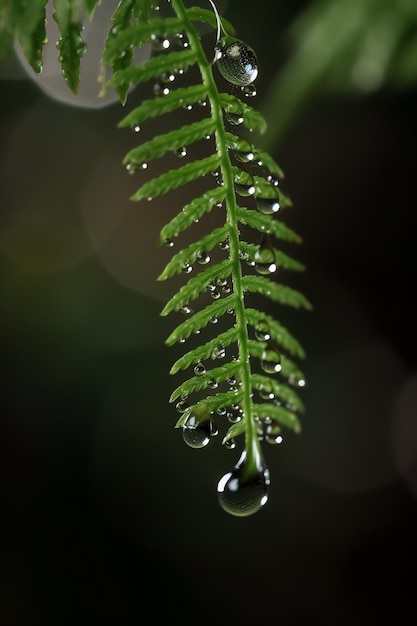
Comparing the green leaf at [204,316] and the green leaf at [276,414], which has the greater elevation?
the green leaf at [204,316]

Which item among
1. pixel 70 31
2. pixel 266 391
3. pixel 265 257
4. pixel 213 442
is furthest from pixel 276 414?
pixel 213 442

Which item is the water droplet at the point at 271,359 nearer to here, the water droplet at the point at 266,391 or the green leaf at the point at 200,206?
the water droplet at the point at 266,391

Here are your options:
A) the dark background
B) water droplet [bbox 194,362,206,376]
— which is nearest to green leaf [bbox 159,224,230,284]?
water droplet [bbox 194,362,206,376]

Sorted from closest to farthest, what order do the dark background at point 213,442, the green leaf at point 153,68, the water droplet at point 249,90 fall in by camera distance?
the green leaf at point 153,68, the water droplet at point 249,90, the dark background at point 213,442

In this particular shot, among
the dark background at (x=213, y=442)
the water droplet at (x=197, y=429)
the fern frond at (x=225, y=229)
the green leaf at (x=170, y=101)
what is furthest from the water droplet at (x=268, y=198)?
the dark background at (x=213, y=442)

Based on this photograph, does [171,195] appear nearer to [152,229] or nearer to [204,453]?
[152,229]

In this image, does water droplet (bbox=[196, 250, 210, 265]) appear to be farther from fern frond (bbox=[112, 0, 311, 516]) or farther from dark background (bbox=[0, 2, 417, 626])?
dark background (bbox=[0, 2, 417, 626])
